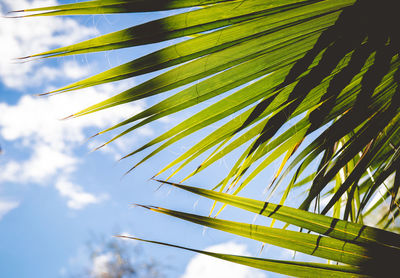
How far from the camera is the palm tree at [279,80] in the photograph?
475 millimetres

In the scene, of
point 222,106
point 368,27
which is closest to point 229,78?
point 222,106

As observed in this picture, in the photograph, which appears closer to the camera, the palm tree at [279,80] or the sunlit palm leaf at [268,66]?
the palm tree at [279,80]

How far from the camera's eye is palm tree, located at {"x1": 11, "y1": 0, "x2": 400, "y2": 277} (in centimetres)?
48

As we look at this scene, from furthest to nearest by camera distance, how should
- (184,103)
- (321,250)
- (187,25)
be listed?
(184,103) < (187,25) < (321,250)

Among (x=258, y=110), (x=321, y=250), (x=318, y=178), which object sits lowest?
(x=321, y=250)

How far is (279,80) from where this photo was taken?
68 centimetres

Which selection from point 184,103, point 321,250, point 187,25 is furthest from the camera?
point 184,103

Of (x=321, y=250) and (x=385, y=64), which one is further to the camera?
(x=385, y=64)

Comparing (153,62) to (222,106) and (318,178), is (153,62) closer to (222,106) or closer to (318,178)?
(222,106)

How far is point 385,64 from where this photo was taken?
0.63 metres

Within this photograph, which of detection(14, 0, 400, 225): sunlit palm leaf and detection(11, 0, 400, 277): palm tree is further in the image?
detection(14, 0, 400, 225): sunlit palm leaf

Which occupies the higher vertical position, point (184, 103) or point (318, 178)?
point (184, 103)

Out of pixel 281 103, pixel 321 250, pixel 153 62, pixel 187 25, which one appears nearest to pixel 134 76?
pixel 153 62

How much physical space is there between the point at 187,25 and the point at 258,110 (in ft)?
0.89
